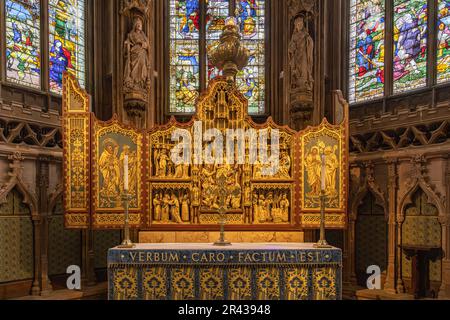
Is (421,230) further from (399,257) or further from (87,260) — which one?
(87,260)

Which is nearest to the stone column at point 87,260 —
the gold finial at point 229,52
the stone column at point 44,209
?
the stone column at point 44,209

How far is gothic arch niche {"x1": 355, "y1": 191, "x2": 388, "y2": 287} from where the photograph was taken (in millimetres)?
8742

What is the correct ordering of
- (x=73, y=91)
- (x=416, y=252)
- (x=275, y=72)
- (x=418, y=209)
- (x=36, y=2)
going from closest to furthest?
(x=73, y=91) → (x=416, y=252) → (x=418, y=209) → (x=36, y=2) → (x=275, y=72)

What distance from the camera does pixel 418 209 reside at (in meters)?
8.02

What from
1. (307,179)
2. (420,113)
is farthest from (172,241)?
(420,113)

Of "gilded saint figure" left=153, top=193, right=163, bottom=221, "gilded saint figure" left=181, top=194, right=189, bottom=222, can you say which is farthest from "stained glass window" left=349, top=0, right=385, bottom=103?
"gilded saint figure" left=153, top=193, right=163, bottom=221

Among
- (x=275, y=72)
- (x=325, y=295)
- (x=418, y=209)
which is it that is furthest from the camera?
(x=275, y=72)

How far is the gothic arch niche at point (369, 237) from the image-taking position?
8.74 m

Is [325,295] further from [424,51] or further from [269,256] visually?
[424,51]

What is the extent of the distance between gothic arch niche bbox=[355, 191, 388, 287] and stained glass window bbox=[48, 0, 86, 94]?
789 centimetres

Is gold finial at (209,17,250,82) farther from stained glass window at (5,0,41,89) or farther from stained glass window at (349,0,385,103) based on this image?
stained glass window at (5,0,41,89)

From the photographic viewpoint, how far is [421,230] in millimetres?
7949

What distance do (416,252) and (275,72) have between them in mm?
5800

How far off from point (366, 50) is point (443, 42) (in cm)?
197
